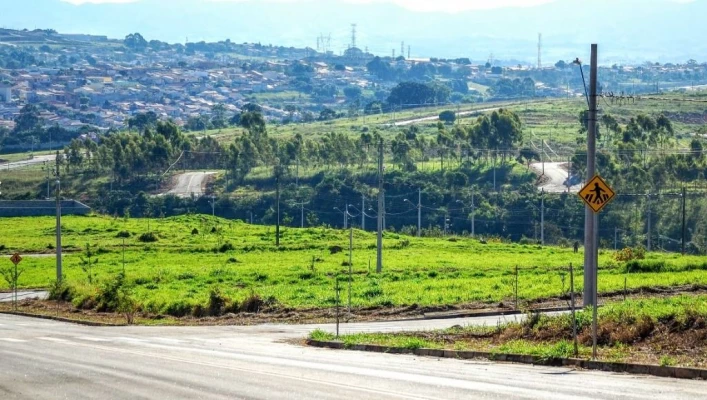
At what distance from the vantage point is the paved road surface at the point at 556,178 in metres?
Answer: 121

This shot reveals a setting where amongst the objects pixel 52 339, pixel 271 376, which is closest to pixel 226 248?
pixel 52 339

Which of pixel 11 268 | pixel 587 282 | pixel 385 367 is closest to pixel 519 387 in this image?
pixel 385 367

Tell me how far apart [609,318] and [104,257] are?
52.7 metres

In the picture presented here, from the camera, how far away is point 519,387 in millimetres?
20891

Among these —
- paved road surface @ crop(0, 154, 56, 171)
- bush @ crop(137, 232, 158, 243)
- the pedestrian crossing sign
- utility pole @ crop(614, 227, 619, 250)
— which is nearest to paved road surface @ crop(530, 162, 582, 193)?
utility pole @ crop(614, 227, 619, 250)

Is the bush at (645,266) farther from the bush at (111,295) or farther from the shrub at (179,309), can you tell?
the bush at (111,295)

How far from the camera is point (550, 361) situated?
82.4ft

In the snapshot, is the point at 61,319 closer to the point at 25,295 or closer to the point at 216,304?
Answer: the point at 216,304

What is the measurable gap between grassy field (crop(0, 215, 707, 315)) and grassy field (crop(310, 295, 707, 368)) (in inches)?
533

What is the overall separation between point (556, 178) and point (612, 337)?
101867 millimetres

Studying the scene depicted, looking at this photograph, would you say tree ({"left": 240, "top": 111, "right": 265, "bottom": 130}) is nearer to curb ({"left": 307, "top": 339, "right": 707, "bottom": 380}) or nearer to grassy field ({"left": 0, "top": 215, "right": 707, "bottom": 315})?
grassy field ({"left": 0, "top": 215, "right": 707, "bottom": 315})

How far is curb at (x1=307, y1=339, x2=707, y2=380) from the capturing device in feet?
71.9

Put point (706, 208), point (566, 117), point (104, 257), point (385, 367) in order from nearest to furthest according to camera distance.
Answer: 1. point (385, 367)
2. point (104, 257)
3. point (706, 208)
4. point (566, 117)

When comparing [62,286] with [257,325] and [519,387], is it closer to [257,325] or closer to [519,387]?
[257,325]
